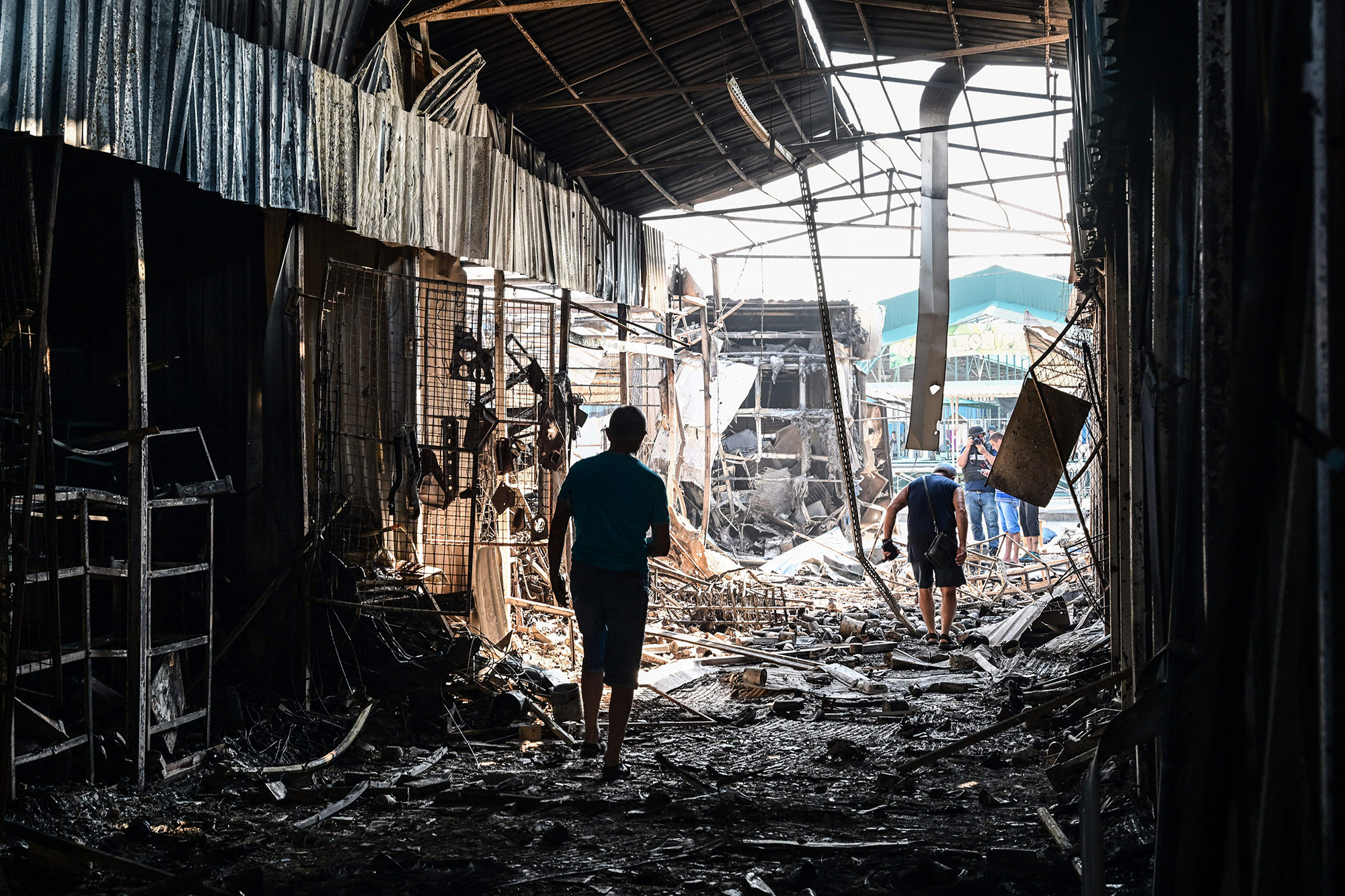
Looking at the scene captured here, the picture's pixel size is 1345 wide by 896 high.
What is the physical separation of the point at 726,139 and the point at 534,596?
6981 mm

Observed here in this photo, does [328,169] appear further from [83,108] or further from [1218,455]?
[1218,455]

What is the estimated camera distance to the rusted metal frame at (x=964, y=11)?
10758mm

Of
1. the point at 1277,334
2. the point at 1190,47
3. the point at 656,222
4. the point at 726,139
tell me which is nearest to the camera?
the point at 1277,334

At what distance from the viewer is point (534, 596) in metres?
12.6

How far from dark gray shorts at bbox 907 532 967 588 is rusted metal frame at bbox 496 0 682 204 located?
6.21 meters

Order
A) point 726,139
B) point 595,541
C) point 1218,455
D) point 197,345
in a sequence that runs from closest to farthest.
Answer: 1. point 1218,455
2. point 595,541
3. point 197,345
4. point 726,139

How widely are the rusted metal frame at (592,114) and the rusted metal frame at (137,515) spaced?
4.79 m

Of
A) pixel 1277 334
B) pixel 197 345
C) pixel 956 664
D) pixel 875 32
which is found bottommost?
pixel 956 664

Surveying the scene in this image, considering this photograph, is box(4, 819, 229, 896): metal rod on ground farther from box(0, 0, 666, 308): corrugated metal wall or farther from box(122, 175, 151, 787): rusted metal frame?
box(0, 0, 666, 308): corrugated metal wall

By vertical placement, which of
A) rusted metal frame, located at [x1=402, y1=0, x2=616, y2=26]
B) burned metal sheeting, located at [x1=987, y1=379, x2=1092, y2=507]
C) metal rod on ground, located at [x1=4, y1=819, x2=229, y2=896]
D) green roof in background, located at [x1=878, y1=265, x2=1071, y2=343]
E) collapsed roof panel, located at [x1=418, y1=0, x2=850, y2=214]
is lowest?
metal rod on ground, located at [x1=4, y1=819, x2=229, y2=896]

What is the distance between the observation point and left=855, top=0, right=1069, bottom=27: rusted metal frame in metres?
10.8

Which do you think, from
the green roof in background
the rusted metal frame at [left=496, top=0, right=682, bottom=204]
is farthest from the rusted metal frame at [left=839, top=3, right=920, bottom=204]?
the green roof in background

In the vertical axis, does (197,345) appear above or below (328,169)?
below

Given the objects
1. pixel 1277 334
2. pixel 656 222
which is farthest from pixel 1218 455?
pixel 656 222
